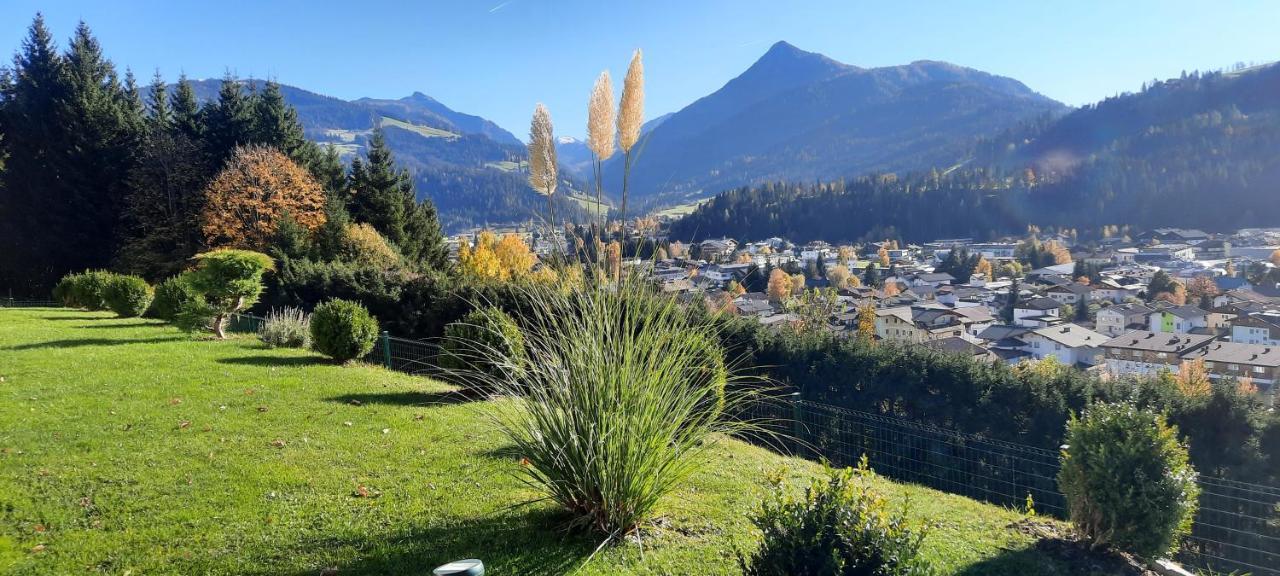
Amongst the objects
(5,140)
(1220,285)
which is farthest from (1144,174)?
(5,140)

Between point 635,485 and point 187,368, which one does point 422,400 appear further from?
point 635,485

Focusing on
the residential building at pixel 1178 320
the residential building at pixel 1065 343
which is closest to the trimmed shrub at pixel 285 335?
the residential building at pixel 1065 343

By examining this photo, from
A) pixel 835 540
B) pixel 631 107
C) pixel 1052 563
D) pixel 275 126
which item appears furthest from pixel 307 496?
pixel 275 126

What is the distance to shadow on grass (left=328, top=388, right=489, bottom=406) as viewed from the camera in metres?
7.17

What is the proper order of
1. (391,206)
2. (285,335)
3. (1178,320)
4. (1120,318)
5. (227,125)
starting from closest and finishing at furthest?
(285,335) → (227,125) → (391,206) → (1178,320) → (1120,318)

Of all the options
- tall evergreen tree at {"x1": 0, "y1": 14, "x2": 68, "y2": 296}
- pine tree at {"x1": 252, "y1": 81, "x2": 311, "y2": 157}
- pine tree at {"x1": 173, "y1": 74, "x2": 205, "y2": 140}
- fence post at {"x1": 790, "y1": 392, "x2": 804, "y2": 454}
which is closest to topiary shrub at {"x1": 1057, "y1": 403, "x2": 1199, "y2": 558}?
fence post at {"x1": 790, "y1": 392, "x2": 804, "y2": 454}

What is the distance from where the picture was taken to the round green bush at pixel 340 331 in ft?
31.6

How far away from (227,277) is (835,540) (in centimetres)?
1182

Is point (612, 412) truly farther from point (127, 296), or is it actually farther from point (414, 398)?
point (127, 296)

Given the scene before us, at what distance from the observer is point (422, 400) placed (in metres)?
7.41

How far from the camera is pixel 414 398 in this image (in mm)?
7500

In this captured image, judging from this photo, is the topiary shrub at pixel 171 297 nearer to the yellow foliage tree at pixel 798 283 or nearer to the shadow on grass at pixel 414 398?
the shadow on grass at pixel 414 398

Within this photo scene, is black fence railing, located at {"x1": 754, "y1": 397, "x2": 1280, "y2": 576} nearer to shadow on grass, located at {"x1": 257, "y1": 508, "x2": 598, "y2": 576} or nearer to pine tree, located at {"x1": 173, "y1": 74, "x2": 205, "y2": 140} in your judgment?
shadow on grass, located at {"x1": 257, "y1": 508, "x2": 598, "y2": 576}

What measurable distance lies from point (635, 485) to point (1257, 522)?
631 centimetres
